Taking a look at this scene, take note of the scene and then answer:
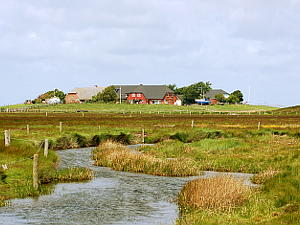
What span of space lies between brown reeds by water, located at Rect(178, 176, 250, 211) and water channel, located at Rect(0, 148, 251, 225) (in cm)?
89

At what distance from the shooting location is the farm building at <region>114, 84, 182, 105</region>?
18338 centimetres

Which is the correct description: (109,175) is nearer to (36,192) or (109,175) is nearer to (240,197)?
(36,192)

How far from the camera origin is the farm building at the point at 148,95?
602 feet

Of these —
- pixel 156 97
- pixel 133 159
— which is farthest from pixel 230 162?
pixel 156 97

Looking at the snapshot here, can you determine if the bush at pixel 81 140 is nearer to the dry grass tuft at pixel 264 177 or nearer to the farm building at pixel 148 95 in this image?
the dry grass tuft at pixel 264 177

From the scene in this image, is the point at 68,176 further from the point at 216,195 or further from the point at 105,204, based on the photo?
the point at 216,195

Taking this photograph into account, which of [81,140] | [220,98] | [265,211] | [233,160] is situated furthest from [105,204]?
[220,98]

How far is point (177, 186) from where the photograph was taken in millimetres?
23328

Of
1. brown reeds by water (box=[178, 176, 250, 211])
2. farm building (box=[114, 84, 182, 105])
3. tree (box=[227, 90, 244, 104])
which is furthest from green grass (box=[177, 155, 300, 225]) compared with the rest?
tree (box=[227, 90, 244, 104])

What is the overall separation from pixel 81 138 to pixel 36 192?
2417 cm

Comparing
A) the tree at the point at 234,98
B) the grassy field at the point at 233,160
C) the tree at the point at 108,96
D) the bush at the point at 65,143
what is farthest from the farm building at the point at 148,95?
the bush at the point at 65,143

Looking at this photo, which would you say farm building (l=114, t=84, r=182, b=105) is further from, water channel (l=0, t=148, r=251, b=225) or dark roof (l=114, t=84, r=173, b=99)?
water channel (l=0, t=148, r=251, b=225)

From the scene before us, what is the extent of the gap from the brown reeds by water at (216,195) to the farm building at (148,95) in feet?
532

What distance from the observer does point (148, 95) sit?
18388cm
